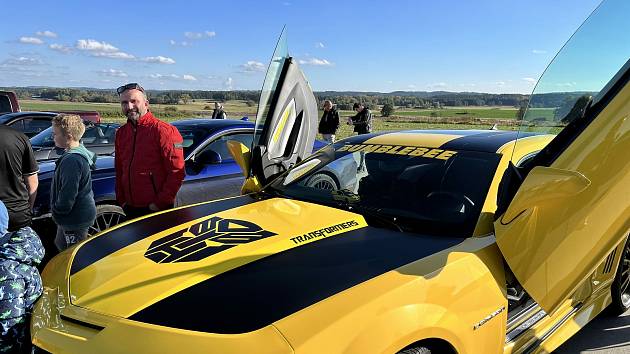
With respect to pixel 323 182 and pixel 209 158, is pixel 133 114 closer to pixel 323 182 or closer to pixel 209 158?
pixel 209 158

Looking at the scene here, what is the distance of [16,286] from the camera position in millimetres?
2270

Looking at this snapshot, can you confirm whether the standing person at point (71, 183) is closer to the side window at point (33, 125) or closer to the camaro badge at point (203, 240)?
the camaro badge at point (203, 240)

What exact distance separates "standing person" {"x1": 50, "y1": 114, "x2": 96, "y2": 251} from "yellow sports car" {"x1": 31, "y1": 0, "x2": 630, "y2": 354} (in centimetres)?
83

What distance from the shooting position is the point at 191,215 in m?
3.04

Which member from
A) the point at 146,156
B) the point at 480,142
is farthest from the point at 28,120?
the point at 480,142

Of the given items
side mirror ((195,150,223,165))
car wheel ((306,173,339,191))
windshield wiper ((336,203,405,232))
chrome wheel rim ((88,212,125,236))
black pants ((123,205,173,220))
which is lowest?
chrome wheel rim ((88,212,125,236))

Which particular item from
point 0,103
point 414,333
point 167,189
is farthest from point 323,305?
point 0,103

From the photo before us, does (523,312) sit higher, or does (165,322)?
(165,322)

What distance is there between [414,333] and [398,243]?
576mm

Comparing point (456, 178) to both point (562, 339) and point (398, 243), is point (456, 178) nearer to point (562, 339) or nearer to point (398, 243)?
point (398, 243)

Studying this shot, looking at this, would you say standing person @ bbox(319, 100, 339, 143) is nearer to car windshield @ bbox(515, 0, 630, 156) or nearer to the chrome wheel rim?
the chrome wheel rim

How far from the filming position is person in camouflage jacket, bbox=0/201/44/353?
2.22m

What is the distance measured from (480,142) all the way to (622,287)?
175cm

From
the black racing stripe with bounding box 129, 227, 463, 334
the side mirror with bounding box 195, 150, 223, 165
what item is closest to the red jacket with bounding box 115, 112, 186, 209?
the side mirror with bounding box 195, 150, 223, 165
